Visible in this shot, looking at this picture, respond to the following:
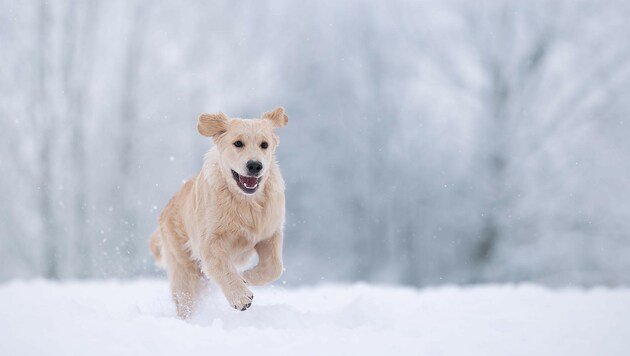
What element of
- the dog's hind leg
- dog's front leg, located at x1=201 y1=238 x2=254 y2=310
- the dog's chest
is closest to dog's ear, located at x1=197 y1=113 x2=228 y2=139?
the dog's chest

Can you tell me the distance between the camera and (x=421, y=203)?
16.2m

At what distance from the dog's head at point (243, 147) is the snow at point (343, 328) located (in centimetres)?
102

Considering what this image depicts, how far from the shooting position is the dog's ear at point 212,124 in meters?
5.32

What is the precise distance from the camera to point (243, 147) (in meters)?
5.11

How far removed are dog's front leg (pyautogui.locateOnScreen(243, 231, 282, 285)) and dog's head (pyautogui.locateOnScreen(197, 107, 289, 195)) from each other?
53 cm

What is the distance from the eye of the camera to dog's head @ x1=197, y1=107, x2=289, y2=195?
5020 mm

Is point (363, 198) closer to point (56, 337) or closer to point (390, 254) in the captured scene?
point (390, 254)

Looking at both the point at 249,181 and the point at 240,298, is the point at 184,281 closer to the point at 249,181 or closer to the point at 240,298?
the point at 240,298

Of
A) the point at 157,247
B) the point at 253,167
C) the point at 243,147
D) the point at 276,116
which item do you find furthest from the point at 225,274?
the point at 157,247

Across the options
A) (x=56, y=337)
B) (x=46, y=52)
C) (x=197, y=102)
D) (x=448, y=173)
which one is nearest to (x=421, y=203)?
(x=448, y=173)

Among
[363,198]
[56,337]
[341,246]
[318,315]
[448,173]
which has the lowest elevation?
[341,246]

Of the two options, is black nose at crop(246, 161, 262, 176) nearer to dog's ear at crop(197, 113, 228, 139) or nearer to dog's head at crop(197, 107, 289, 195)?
dog's head at crop(197, 107, 289, 195)

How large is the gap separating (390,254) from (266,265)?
1117 cm

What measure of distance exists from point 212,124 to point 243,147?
416mm
